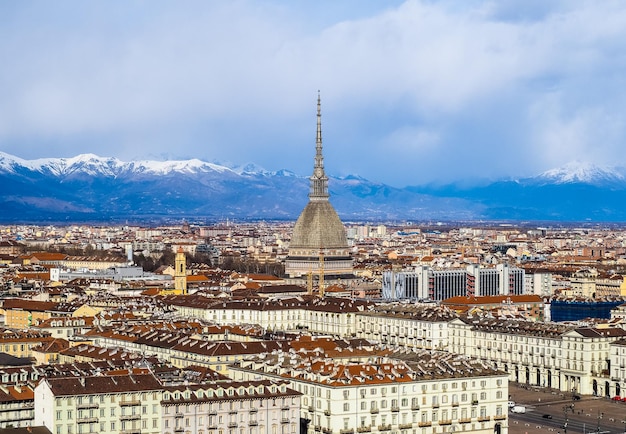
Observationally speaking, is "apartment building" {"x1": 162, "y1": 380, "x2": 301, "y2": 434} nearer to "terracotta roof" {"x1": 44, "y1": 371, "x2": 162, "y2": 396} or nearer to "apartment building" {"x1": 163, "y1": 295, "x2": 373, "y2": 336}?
"terracotta roof" {"x1": 44, "y1": 371, "x2": 162, "y2": 396}

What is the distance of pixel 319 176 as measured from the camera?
449 feet

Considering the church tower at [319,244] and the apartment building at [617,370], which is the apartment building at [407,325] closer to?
the apartment building at [617,370]

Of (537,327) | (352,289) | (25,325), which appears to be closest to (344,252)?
(352,289)

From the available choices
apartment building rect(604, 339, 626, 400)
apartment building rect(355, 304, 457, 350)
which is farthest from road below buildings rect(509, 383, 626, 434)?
apartment building rect(355, 304, 457, 350)

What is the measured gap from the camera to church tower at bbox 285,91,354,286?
129500mm

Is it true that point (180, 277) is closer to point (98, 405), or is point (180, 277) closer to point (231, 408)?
point (231, 408)

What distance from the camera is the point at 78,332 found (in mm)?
79000

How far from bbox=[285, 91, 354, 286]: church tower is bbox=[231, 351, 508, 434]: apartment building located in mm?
68457

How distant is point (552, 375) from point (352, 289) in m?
49.2

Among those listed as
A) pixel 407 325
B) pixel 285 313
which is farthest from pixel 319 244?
pixel 407 325

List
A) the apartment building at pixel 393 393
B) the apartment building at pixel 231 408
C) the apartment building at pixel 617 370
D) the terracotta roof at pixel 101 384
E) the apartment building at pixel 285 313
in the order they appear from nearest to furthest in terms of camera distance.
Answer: the terracotta roof at pixel 101 384, the apartment building at pixel 231 408, the apartment building at pixel 393 393, the apartment building at pixel 617 370, the apartment building at pixel 285 313

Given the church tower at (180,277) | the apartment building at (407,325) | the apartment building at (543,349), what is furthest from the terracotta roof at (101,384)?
the church tower at (180,277)

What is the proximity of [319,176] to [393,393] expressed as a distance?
82.7 meters

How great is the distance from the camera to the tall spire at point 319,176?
135625 mm
